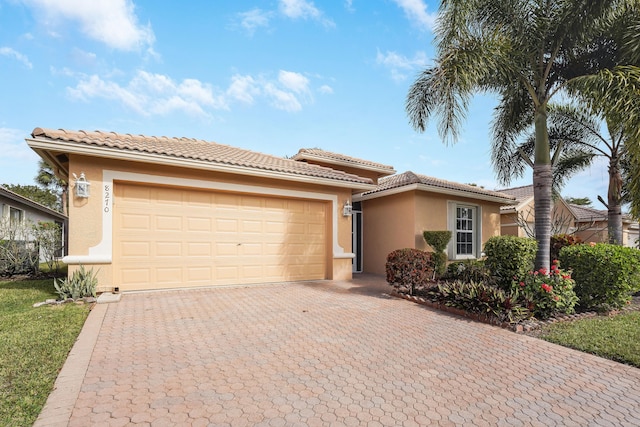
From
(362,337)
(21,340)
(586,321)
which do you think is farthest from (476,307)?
(21,340)

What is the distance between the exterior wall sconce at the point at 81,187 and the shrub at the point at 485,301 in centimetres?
879

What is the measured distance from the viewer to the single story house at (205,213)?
25.4 ft

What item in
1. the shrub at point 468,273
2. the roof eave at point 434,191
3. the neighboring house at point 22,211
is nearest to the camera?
the shrub at point 468,273

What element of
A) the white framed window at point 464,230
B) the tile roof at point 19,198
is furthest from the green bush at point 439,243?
the tile roof at point 19,198

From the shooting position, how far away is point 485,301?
6625mm

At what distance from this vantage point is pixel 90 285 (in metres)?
7.40

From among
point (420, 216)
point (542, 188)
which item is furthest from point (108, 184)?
point (542, 188)

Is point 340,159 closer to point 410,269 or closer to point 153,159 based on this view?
point 410,269

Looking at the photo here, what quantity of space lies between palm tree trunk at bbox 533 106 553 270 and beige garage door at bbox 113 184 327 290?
249 inches

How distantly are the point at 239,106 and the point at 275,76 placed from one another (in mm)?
2177

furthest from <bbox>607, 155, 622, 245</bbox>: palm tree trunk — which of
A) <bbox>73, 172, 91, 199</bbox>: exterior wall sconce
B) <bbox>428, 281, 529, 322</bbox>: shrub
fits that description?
<bbox>73, 172, 91, 199</bbox>: exterior wall sconce

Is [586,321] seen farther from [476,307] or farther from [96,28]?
[96,28]

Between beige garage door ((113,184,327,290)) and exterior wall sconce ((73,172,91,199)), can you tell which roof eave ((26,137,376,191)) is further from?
beige garage door ((113,184,327,290))

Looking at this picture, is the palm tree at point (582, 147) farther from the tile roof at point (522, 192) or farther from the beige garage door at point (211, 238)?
the beige garage door at point (211, 238)
